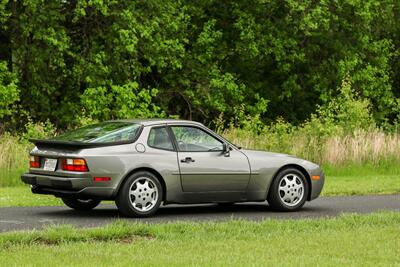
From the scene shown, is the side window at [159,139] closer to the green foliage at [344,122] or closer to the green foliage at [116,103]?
the green foliage at [344,122]

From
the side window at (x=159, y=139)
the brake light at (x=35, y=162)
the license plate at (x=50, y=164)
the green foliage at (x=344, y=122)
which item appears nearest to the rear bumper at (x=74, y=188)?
the license plate at (x=50, y=164)

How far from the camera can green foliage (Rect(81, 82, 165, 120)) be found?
3469 centimetres

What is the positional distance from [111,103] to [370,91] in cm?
1196

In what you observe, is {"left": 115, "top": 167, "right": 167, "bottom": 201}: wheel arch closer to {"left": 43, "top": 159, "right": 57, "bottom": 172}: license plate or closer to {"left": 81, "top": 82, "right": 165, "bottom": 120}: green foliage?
{"left": 43, "top": 159, "right": 57, "bottom": 172}: license plate

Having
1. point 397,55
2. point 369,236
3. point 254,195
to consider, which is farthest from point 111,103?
point 369,236

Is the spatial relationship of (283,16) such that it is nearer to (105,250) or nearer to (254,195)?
(254,195)

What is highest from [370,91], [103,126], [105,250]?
[370,91]

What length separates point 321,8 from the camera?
1561 inches

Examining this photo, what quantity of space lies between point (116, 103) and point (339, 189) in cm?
1609

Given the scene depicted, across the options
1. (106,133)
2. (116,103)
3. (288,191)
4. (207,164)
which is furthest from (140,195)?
(116,103)

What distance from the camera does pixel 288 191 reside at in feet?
51.8

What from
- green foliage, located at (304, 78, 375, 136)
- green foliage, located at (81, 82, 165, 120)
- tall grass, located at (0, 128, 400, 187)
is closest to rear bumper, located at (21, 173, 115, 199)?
tall grass, located at (0, 128, 400, 187)

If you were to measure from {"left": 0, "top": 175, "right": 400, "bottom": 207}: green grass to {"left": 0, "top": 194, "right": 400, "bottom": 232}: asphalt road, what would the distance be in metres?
1.11

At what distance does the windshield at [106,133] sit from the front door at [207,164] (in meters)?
0.71
